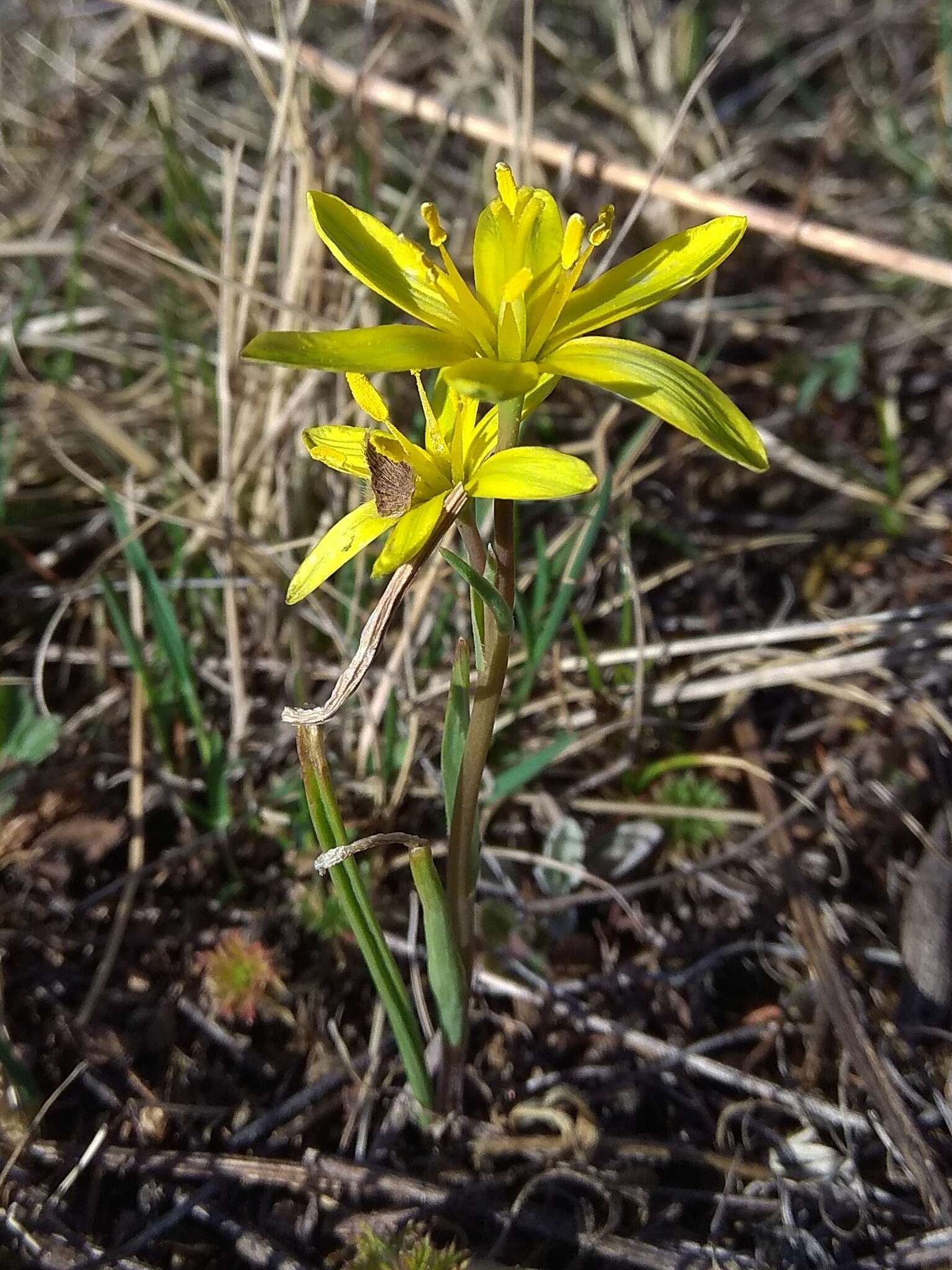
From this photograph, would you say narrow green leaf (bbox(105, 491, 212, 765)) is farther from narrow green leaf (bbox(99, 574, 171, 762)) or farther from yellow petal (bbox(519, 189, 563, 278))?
yellow petal (bbox(519, 189, 563, 278))

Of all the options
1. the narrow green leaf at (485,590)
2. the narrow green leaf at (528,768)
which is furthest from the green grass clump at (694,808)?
the narrow green leaf at (485,590)

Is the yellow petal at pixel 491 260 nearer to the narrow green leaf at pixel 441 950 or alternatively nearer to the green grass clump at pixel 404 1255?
the narrow green leaf at pixel 441 950

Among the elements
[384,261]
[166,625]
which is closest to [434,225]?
[384,261]

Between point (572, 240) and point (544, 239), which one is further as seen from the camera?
point (544, 239)

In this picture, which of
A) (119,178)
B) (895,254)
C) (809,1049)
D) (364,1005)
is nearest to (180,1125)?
(364,1005)

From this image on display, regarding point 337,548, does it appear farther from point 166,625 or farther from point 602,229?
point 166,625

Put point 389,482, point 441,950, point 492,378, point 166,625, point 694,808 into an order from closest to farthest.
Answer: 1. point 492,378
2. point 389,482
3. point 441,950
4. point 166,625
5. point 694,808
